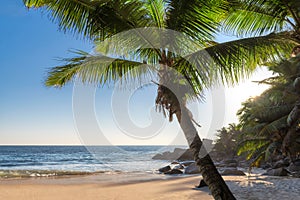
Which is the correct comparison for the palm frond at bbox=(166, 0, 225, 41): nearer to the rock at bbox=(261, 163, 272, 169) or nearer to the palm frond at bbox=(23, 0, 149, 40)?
the palm frond at bbox=(23, 0, 149, 40)

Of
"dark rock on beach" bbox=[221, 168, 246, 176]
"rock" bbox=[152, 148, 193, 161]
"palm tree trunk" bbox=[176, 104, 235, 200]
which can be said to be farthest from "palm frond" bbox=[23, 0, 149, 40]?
"rock" bbox=[152, 148, 193, 161]

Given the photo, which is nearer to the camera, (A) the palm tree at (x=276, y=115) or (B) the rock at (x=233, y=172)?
(A) the palm tree at (x=276, y=115)

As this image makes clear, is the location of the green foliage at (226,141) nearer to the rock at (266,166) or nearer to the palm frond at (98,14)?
the rock at (266,166)

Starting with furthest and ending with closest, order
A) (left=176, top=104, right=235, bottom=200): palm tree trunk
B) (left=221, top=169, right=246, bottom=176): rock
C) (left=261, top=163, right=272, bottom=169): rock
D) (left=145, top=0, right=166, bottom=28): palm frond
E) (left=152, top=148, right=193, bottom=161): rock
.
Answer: (left=152, top=148, right=193, bottom=161): rock
(left=261, top=163, right=272, bottom=169): rock
(left=221, top=169, right=246, bottom=176): rock
(left=145, top=0, right=166, bottom=28): palm frond
(left=176, top=104, right=235, bottom=200): palm tree trunk

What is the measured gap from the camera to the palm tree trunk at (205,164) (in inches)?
167

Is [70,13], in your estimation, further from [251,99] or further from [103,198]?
[251,99]

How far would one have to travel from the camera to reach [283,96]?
51.2 feet

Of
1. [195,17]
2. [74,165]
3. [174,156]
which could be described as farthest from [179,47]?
[174,156]

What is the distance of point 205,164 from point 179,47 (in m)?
1.81

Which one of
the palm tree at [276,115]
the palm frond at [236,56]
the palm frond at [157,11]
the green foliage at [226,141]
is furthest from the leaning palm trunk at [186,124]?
the green foliage at [226,141]

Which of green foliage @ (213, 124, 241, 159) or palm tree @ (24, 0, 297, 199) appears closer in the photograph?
palm tree @ (24, 0, 297, 199)

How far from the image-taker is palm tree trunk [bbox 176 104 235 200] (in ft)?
13.9

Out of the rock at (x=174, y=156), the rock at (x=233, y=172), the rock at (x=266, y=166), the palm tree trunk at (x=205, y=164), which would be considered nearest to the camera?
the palm tree trunk at (x=205, y=164)

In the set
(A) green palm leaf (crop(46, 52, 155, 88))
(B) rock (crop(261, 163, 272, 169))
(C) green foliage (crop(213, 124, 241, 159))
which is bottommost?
(B) rock (crop(261, 163, 272, 169))
